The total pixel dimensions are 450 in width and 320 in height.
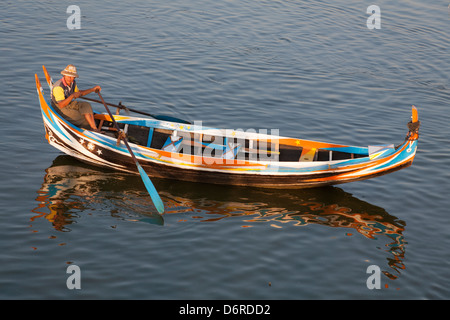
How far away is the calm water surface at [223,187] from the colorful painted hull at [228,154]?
0.41 metres

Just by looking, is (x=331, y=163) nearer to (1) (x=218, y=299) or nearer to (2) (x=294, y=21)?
(1) (x=218, y=299)

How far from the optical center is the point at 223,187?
13.1 meters

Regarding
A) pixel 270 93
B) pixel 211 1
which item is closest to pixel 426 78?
pixel 270 93

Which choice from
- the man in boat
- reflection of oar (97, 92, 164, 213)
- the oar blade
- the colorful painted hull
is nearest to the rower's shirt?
the man in boat

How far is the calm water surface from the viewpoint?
395 inches

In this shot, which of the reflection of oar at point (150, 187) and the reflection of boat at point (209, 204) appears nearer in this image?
the reflection of oar at point (150, 187)

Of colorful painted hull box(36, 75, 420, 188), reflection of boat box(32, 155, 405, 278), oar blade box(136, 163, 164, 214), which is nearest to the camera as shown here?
oar blade box(136, 163, 164, 214)

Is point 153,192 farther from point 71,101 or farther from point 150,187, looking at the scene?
point 71,101

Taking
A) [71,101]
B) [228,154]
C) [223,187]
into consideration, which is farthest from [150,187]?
[71,101]

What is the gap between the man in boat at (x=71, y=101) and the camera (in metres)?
13.2

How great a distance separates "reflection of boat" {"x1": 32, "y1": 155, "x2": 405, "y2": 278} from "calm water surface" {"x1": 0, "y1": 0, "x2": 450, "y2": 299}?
0.05 m

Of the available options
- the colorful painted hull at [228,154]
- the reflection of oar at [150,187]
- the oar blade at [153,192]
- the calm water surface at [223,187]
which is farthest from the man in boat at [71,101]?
the oar blade at [153,192]

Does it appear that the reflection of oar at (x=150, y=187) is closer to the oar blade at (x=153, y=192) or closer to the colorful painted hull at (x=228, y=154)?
the oar blade at (x=153, y=192)

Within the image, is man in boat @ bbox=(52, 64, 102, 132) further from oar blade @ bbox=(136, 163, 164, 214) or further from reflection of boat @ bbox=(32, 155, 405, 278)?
oar blade @ bbox=(136, 163, 164, 214)
